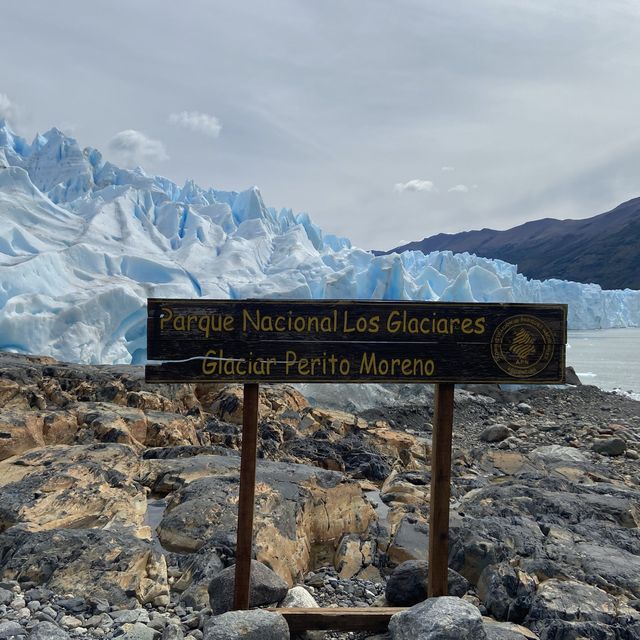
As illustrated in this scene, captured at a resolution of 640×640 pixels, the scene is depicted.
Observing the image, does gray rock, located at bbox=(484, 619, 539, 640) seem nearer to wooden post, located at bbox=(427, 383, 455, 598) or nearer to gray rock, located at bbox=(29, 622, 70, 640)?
wooden post, located at bbox=(427, 383, 455, 598)

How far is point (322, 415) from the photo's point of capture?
37.2 ft

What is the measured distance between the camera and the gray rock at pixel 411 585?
3.05 metres

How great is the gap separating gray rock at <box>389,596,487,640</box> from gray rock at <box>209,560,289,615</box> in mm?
734

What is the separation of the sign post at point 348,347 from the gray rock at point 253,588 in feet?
0.43

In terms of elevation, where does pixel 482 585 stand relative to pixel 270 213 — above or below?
below

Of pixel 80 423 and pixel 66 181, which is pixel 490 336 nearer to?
pixel 80 423

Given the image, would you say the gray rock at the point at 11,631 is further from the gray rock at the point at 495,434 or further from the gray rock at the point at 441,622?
the gray rock at the point at 495,434

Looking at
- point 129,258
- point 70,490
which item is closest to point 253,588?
point 70,490

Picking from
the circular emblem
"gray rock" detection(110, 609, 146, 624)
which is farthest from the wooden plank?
the circular emblem

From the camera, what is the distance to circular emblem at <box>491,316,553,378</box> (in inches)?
111

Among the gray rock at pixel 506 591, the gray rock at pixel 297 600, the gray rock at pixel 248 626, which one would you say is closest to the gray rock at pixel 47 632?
the gray rock at pixel 248 626

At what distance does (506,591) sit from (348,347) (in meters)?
1.74

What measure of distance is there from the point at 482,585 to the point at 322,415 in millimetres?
8216

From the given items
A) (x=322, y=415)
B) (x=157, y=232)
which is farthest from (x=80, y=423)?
(x=157, y=232)
